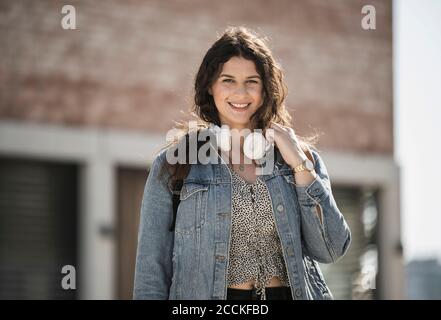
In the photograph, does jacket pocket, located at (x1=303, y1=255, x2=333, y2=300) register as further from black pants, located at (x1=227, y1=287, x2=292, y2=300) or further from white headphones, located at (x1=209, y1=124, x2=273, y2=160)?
white headphones, located at (x1=209, y1=124, x2=273, y2=160)

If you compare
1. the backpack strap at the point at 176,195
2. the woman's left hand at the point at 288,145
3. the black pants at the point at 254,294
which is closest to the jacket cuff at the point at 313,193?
the woman's left hand at the point at 288,145

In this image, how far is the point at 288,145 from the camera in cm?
354

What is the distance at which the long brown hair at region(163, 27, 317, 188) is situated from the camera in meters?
3.67

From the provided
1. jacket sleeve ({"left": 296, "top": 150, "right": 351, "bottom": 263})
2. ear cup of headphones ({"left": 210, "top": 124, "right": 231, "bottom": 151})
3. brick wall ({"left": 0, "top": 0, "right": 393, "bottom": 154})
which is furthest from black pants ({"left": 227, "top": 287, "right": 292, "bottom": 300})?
brick wall ({"left": 0, "top": 0, "right": 393, "bottom": 154})

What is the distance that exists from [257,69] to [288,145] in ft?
1.21

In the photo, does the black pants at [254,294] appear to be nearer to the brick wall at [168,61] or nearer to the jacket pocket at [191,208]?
the jacket pocket at [191,208]

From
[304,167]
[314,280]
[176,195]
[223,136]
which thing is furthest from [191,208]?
[314,280]

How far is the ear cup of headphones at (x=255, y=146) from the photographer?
3.66m

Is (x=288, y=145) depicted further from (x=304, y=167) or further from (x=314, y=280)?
(x=314, y=280)

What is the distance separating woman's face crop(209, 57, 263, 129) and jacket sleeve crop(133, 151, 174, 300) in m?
0.37

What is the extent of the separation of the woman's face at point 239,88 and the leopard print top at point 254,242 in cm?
33
